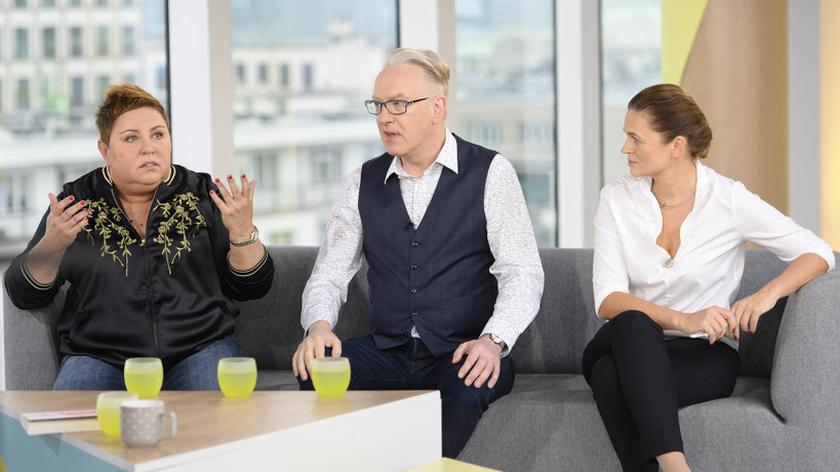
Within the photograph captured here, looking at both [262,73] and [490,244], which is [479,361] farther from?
[262,73]

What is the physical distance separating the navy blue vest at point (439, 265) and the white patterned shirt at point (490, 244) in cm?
3

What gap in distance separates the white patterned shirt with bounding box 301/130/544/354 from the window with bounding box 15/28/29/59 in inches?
60.8

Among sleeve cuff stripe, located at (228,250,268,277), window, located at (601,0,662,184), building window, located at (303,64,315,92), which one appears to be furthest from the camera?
window, located at (601,0,662,184)

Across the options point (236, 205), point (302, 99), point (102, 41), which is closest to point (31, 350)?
point (236, 205)

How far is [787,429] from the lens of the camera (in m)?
2.45

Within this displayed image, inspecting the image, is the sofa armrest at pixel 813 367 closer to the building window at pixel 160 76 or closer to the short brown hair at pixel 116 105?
the short brown hair at pixel 116 105

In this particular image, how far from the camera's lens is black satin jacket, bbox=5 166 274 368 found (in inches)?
106

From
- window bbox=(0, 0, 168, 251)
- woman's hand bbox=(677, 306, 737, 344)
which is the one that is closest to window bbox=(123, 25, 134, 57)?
window bbox=(0, 0, 168, 251)

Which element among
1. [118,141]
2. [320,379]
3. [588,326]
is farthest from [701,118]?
[118,141]

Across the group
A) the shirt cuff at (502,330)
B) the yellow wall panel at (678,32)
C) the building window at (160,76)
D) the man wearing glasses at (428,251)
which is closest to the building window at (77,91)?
the building window at (160,76)

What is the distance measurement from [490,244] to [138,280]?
920mm

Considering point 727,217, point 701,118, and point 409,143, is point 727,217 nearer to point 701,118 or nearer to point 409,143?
point 701,118

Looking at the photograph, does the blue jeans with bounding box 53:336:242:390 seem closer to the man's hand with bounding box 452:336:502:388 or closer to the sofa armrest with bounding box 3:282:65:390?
the sofa armrest with bounding box 3:282:65:390

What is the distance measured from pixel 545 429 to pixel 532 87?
3.49 m
